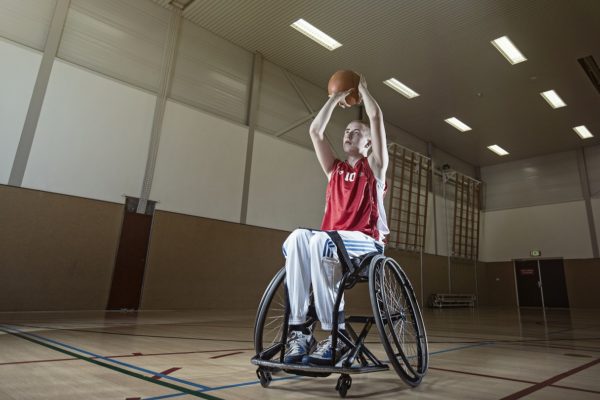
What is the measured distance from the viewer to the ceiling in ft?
22.4

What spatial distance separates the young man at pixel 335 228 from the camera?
128cm

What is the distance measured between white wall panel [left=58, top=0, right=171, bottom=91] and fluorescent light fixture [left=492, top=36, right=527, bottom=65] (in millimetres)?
6583

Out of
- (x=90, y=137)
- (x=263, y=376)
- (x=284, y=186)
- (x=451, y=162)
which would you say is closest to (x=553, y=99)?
(x=451, y=162)

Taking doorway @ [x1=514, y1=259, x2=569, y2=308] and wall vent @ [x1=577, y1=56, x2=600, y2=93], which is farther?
doorway @ [x1=514, y1=259, x2=569, y2=308]

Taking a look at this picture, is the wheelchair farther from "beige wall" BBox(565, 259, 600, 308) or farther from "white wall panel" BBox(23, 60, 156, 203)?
"beige wall" BBox(565, 259, 600, 308)

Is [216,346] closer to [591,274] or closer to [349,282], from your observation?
[349,282]

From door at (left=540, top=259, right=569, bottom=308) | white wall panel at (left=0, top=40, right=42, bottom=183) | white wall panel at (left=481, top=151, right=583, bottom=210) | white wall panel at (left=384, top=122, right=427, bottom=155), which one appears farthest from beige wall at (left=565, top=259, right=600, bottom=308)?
white wall panel at (left=0, top=40, right=42, bottom=183)

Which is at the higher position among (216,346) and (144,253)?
(144,253)

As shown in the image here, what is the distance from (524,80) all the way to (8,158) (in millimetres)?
10222

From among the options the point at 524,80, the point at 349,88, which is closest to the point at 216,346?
the point at 349,88

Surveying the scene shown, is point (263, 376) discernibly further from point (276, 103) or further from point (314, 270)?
point (276, 103)

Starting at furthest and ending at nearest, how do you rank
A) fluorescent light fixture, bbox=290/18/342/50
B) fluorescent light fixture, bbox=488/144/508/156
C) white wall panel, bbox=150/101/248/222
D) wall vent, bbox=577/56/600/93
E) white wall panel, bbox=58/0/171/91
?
fluorescent light fixture, bbox=488/144/508/156
wall vent, bbox=577/56/600/93
fluorescent light fixture, bbox=290/18/342/50
white wall panel, bbox=150/101/248/222
white wall panel, bbox=58/0/171/91

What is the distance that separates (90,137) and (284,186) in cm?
385

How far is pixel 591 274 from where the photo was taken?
11.3 metres
